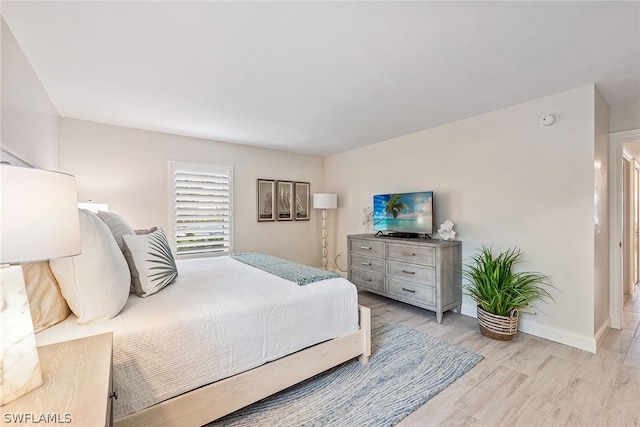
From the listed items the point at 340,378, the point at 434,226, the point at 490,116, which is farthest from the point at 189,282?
the point at 490,116

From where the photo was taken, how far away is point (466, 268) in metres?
3.22

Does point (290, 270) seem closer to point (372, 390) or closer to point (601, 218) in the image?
point (372, 390)

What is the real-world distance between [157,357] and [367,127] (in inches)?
126

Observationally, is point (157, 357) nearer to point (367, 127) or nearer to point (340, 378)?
point (340, 378)

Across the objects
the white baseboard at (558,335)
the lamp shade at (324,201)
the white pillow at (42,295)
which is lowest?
the white baseboard at (558,335)

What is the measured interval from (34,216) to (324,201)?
409 cm

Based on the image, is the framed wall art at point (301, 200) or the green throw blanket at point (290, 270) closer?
the green throw blanket at point (290, 270)

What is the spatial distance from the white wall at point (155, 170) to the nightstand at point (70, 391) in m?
2.87

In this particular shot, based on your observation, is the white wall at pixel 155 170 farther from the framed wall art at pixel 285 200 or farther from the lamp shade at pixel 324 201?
the lamp shade at pixel 324 201

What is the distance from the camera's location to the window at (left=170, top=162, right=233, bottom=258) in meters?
3.78

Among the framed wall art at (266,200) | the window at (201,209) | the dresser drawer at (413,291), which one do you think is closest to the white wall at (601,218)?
the dresser drawer at (413,291)

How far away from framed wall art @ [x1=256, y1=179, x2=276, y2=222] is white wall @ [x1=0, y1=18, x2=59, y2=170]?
2.51m

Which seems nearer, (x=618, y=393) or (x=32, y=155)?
(x=618, y=393)

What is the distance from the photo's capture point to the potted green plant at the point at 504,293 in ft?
8.43
